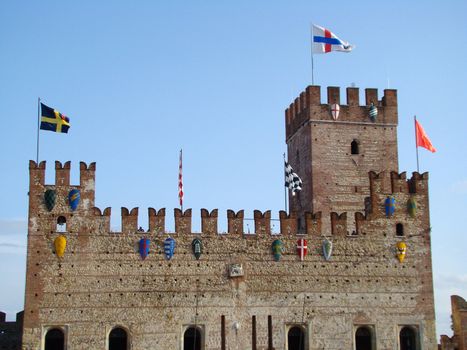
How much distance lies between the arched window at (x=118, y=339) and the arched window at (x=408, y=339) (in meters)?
11.7

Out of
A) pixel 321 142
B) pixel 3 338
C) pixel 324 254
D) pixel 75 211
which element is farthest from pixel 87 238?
pixel 321 142

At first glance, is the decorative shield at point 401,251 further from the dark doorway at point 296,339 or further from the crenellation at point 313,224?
the dark doorway at point 296,339

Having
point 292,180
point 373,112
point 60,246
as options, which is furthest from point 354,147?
point 60,246

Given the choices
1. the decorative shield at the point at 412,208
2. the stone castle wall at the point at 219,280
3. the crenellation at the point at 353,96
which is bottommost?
the stone castle wall at the point at 219,280

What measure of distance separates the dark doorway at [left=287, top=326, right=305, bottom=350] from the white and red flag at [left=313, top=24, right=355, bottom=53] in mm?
13323

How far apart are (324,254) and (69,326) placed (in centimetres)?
1095

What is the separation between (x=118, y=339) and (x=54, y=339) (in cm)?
250

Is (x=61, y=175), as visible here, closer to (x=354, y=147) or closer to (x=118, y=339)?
(x=118, y=339)

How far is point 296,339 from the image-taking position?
36188mm

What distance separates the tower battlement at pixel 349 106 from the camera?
41.7 meters

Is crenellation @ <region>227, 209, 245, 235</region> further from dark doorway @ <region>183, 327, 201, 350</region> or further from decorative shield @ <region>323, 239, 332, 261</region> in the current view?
dark doorway @ <region>183, 327, 201, 350</region>

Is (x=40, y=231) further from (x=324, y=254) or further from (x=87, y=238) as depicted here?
(x=324, y=254)

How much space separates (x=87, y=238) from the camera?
114 feet

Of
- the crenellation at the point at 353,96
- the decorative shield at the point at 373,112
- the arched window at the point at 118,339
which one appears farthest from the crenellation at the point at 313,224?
the arched window at the point at 118,339
